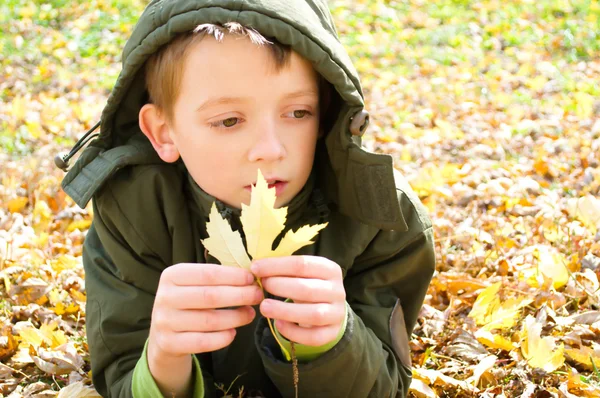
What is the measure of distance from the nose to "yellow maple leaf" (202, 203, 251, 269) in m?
0.35

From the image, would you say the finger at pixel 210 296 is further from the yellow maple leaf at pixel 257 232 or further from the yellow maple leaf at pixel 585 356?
the yellow maple leaf at pixel 585 356

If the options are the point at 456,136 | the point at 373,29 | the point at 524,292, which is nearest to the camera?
the point at 524,292

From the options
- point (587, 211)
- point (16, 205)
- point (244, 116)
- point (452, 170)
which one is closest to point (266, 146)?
point (244, 116)

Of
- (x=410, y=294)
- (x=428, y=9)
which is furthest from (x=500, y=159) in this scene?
(x=428, y=9)

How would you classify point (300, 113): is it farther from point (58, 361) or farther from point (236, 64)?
point (58, 361)

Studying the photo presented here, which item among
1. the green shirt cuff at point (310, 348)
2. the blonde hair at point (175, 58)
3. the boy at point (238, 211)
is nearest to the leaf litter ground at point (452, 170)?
the boy at point (238, 211)

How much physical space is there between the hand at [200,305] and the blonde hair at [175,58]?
0.57 meters

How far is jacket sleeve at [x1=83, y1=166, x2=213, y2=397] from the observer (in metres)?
1.98

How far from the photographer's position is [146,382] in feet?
5.67

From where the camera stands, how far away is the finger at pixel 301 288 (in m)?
1.40

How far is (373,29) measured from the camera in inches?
282

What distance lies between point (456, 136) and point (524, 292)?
2143 millimetres

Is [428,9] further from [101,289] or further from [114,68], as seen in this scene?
[101,289]

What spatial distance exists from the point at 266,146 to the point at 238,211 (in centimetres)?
29
